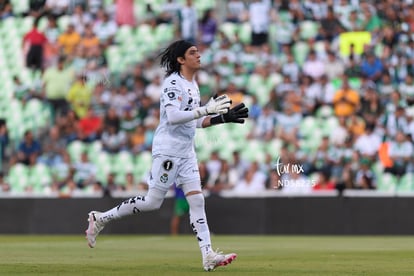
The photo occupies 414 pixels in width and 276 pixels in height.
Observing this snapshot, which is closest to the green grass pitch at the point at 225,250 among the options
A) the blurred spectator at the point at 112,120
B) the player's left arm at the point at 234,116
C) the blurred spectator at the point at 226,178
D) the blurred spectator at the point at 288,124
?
the player's left arm at the point at 234,116

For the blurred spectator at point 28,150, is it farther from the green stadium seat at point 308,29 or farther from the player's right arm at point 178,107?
the player's right arm at point 178,107

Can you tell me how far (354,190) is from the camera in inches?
861

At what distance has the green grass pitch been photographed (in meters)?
11.0

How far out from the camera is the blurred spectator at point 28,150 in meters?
24.7

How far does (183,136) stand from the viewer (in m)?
11.5

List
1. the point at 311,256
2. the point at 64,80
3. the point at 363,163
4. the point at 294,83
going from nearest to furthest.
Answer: the point at 311,256 → the point at 363,163 → the point at 294,83 → the point at 64,80

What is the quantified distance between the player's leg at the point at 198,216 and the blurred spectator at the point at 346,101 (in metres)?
12.0

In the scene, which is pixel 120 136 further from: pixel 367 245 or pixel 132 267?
pixel 132 267

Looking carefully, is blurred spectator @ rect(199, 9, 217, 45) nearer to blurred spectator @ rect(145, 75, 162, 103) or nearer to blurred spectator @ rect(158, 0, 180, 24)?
blurred spectator @ rect(158, 0, 180, 24)

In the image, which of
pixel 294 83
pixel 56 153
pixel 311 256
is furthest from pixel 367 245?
pixel 56 153

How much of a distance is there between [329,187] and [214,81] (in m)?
4.39

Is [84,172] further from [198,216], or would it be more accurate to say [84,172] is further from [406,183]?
[198,216]

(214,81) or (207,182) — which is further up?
(214,81)

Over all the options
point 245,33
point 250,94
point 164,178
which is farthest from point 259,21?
point 164,178
